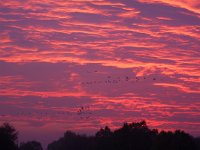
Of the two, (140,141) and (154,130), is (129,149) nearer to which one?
(140,141)

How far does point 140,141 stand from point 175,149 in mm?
37248

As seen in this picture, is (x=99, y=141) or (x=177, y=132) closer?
(x=177, y=132)

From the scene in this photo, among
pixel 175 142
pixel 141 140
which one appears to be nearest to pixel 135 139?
pixel 141 140

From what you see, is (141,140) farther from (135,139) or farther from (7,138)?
(7,138)

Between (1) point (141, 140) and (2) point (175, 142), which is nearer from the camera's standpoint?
(2) point (175, 142)

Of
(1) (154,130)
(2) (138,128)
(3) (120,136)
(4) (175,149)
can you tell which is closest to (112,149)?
(3) (120,136)

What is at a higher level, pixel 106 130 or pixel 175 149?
pixel 106 130

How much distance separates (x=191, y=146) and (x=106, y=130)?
73462mm

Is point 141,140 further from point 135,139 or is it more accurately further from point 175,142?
point 175,142

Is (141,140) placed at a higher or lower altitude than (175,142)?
higher

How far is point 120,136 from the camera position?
164m

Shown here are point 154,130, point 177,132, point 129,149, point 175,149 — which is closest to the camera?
point 175,149

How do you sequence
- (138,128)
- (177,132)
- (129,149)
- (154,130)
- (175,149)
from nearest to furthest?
(175,149)
(177,132)
(129,149)
(138,128)
(154,130)

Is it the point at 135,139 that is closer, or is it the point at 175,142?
the point at 175,142
